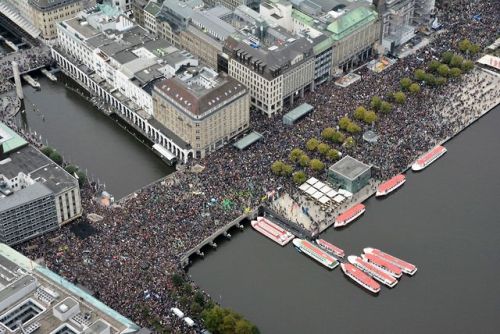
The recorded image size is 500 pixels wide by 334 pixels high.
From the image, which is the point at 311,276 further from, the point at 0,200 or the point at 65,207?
the point at 0,200

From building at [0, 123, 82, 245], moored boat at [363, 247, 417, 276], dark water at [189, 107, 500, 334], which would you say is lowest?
dark water at [189, 107, 500, 334]

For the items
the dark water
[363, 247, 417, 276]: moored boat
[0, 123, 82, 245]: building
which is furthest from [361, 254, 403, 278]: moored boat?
[0, 123, 82, 245]: building

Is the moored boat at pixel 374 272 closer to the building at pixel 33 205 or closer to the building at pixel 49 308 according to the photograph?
the building at pixel 49 308

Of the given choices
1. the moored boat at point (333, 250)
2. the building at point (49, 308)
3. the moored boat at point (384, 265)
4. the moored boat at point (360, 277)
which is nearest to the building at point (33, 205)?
the building at point (49, 308)

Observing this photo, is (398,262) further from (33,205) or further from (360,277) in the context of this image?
(33,205)

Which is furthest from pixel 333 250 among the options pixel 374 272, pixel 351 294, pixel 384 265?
pixel 351 294

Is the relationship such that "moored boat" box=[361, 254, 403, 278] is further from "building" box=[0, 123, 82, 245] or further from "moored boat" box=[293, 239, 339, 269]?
"building" box=[0, 123, 82, 245]
